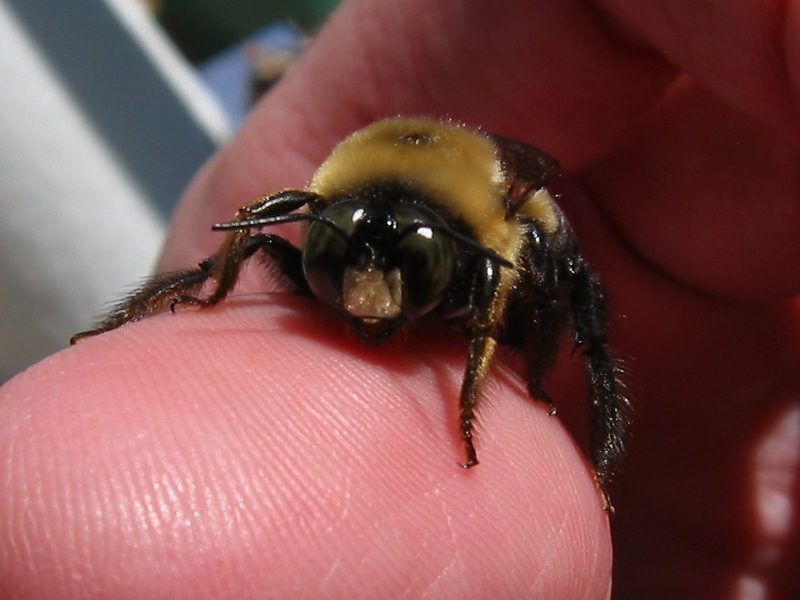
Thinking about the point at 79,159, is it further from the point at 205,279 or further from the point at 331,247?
the point at 331,247

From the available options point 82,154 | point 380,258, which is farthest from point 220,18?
point 380,258

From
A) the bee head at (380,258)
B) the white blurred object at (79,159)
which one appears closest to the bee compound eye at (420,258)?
the bee head at (380,258)

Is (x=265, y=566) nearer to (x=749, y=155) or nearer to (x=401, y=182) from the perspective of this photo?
(x=401, y=182)

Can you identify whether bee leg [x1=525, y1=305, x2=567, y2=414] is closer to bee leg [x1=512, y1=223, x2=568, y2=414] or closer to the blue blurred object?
bee leg [x1=512, y1=223, x2=568, y2=414]

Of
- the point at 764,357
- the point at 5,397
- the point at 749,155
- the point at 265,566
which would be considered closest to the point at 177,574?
the point at 265,566

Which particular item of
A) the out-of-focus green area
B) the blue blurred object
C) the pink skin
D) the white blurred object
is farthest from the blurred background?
the out-of-focus green area

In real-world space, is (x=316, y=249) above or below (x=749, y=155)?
above

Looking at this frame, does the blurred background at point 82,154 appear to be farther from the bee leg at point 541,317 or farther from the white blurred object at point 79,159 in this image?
the bee leg at point 541,317
